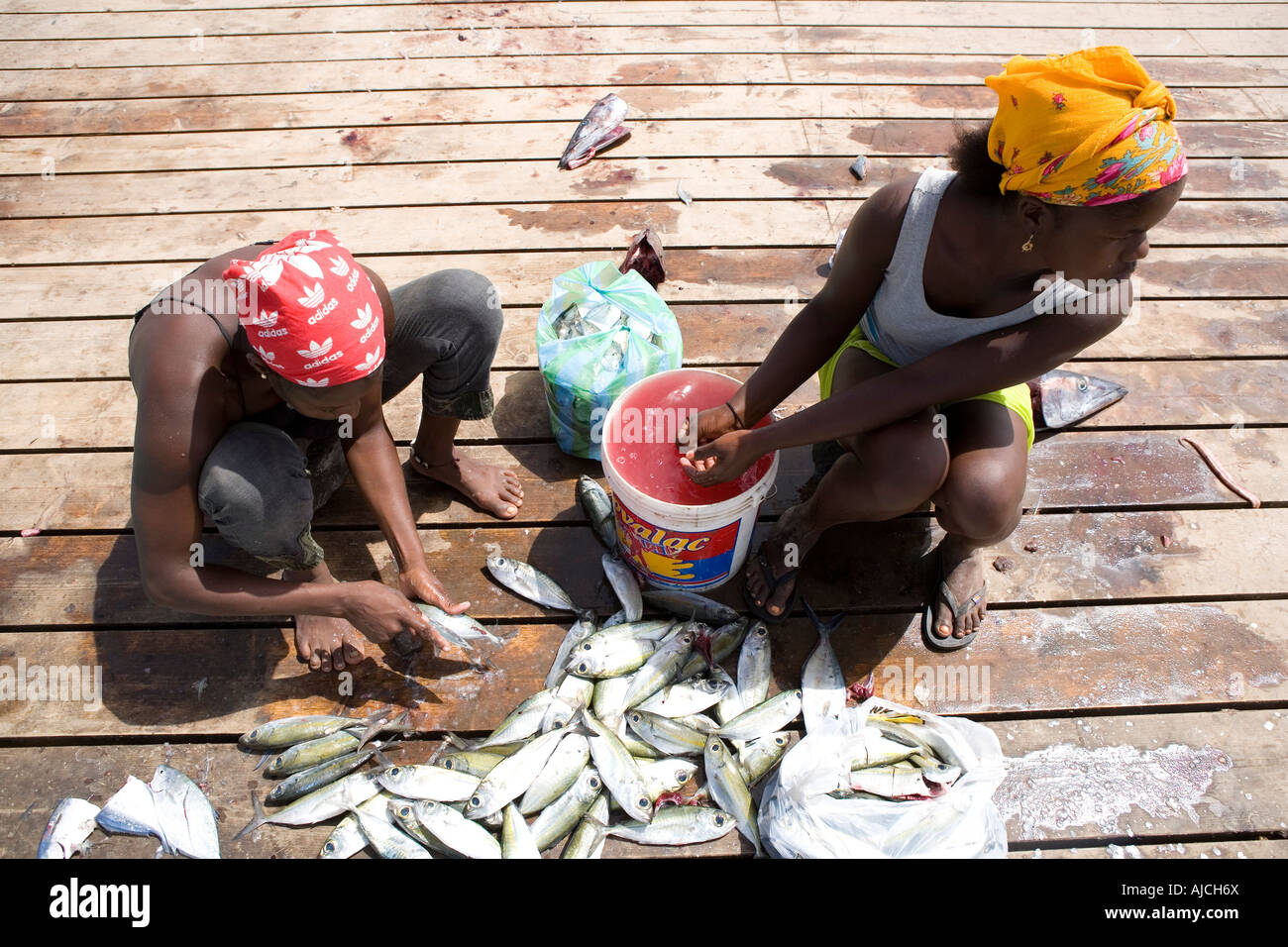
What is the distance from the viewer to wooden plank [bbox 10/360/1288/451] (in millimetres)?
2840

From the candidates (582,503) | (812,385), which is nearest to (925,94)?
(812,385)

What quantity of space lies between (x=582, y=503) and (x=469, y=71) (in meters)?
3.03

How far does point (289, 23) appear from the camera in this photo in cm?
471

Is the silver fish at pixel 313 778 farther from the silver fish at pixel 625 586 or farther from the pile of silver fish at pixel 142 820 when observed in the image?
the silver fish at pixel 625 586

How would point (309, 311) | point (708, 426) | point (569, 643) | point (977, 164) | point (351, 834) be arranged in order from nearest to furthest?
point (309, 311) < point (977, 164) < point (351, 834) < point (708, 426) < point (569, 643)

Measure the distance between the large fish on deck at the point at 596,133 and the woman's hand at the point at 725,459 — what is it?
2285 mm

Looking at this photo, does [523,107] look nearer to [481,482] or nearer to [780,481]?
[481,482]

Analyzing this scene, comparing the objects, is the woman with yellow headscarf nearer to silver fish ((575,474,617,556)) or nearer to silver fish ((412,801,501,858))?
silver fish ((575,474,617,556))

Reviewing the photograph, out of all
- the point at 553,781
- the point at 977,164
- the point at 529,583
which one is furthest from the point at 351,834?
the point at 977,164

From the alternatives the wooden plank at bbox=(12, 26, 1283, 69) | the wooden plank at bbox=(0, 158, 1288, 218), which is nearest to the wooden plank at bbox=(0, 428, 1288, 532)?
the wooden plank at bbox=(0, 158, 1288, 218)

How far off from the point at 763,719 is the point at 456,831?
0.85 m

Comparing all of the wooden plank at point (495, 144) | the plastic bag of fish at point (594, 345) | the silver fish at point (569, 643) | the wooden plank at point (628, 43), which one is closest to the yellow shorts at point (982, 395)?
the plastic bag of fish at point (594, 345)

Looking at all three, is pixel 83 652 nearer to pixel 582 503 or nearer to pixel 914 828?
pixel 582 503

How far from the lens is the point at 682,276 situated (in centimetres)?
341
